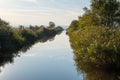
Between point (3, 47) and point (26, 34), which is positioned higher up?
point (26, 34)

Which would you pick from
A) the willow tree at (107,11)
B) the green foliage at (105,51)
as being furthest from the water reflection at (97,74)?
the willow tree at (107,11)

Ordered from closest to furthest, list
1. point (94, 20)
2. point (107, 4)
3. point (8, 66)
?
point (8, 66) < point (107, 4) < point (94, 20)

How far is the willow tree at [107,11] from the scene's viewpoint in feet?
127

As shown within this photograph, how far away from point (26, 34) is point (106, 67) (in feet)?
102

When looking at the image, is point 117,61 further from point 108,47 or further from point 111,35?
point 111,35

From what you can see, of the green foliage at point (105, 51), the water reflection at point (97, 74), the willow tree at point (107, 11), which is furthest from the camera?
the willow tree at point (107, 11)

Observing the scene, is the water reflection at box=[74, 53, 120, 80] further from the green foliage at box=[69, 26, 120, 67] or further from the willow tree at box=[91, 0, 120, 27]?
the willow tree at box=[91, 0, 120, 27]

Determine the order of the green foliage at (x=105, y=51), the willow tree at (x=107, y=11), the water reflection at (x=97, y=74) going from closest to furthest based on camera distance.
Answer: the water reflection at (x=97, y=74)
the green foliage at (x=105, y=51)
the willow tree at (x=107, y=11)

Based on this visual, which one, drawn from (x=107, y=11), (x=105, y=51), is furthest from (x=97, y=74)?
(x=107, y=11)

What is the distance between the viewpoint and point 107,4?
126 feet

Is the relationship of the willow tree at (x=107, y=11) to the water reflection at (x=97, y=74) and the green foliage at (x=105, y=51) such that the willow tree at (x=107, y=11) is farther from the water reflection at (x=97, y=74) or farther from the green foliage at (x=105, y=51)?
the water reflection at (x=97, y=74)

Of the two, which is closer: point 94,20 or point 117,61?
point 117,61

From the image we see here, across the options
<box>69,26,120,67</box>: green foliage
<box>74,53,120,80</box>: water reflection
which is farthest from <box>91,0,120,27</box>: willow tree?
<box>74,53,120,80</box>: water reflection

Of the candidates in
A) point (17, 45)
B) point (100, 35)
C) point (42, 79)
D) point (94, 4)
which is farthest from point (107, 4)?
point (42, 79)
